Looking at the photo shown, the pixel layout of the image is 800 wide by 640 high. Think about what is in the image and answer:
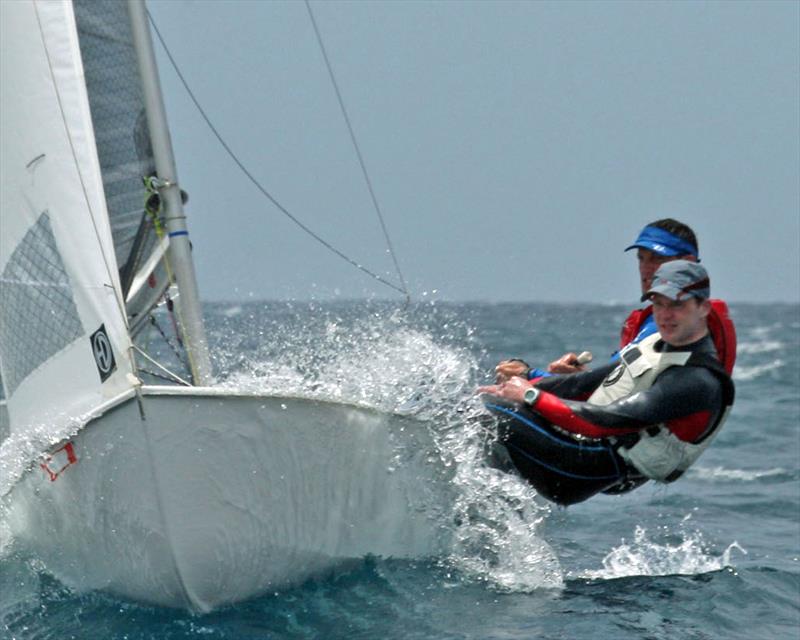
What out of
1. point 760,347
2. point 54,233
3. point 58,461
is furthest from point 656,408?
point 760,347

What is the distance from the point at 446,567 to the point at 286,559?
69cm

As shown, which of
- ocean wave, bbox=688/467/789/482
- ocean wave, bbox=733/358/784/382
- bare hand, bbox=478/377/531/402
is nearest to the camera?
bare hand, bbox=478/377/531/402

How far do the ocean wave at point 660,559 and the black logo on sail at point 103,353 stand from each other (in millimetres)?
2016

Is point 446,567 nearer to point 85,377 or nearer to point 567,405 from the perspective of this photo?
point 567,405

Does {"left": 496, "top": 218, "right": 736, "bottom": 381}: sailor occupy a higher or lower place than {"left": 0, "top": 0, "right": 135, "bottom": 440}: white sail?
lower

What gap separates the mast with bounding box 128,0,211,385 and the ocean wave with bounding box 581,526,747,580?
168 centimetres

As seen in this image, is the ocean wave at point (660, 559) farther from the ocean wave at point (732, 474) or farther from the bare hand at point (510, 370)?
the ocean wave at point (732, 474)

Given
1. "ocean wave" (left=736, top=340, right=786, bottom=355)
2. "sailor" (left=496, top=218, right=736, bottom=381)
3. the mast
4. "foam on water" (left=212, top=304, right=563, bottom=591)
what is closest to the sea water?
"foam on water" (left=212, top=304, right=563, bottom=591)

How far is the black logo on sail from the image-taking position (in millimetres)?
4090

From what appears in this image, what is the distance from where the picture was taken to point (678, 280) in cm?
408

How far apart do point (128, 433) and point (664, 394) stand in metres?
1.61

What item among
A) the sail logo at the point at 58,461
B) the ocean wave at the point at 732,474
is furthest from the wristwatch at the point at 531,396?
the ocean wave at the point at 732,474

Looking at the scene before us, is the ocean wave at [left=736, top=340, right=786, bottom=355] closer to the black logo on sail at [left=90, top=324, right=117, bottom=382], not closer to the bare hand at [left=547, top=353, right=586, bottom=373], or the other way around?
the bare hand at [left=547, top=353, right=586, bottom=373]

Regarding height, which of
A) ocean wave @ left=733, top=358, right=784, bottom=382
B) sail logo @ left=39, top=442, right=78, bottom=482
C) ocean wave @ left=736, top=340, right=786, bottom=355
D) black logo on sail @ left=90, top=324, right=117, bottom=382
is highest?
black logo on sail @ left=90, top=324, right=117, bottom=382
